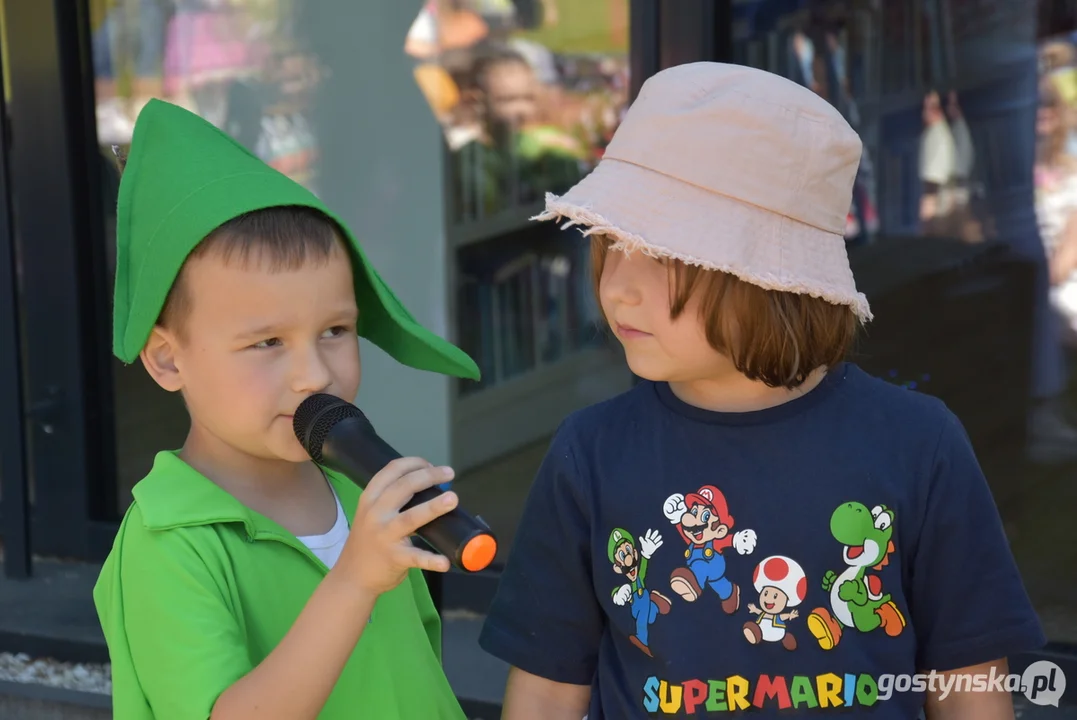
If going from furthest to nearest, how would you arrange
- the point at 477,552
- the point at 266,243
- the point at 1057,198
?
the point at 1057,198 → the point at 266,243 → the point at 477,552

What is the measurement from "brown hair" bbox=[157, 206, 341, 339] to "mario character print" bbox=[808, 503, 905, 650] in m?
0.71

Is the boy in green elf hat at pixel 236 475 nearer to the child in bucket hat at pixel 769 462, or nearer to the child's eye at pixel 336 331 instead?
the child's eye at pixel 336 331

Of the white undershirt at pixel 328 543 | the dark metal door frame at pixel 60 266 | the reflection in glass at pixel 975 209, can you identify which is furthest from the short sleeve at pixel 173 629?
the dark metal door frame at pixel 60 266

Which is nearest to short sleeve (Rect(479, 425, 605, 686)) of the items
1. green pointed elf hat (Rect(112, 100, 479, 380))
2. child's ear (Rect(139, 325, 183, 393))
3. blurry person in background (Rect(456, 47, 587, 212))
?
green pointed elf hat (Rect(112, 100, 479, 380))

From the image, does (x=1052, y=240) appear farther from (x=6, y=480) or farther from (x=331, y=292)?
(x=6, y=480)

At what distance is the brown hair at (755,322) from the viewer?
1.52 m

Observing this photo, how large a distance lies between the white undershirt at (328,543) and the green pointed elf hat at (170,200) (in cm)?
32

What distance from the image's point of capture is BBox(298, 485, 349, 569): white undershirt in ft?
5.53

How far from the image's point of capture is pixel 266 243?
1.57 m

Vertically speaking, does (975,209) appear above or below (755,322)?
below

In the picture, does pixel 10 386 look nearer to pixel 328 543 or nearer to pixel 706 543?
pixel 328 543

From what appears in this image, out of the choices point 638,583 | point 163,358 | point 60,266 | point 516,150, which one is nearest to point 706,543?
point 638,583

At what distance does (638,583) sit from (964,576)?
0.38 meters

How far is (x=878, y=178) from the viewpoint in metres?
3.49
